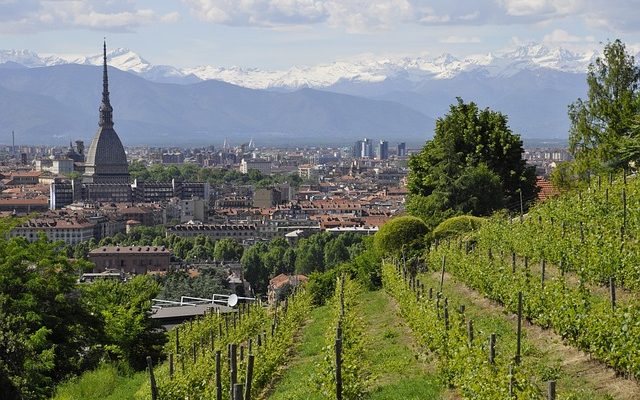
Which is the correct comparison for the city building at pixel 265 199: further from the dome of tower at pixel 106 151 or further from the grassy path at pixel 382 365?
the grassy path at pixel 382 365

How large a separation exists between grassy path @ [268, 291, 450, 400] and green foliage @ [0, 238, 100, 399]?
388 cm

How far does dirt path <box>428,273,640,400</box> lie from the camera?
994 cm

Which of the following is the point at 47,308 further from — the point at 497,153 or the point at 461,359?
the point at 497,153

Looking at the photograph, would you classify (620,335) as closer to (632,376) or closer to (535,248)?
(632,376)

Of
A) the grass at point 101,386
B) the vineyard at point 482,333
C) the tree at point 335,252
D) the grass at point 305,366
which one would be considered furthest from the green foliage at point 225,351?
the tree at point 335,252

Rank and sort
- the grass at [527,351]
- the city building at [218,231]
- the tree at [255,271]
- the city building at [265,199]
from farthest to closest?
the city building at [265,199]
the city building at [218,231]
the tree at [255,271]
the grass at [527,351]

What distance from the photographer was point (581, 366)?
36.5 feet

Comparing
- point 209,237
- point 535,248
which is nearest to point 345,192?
point 209,237

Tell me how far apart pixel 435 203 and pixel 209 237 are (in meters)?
A: 77.1

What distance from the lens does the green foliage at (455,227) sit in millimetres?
26234

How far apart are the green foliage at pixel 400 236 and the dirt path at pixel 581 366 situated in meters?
11.6

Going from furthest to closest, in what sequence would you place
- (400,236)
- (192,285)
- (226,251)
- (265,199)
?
(265,199)
(226,251)
(192,285)
(400,236)

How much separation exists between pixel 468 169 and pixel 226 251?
59.0 m

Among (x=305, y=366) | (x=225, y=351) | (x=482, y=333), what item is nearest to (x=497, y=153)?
(x=225, y=351)
